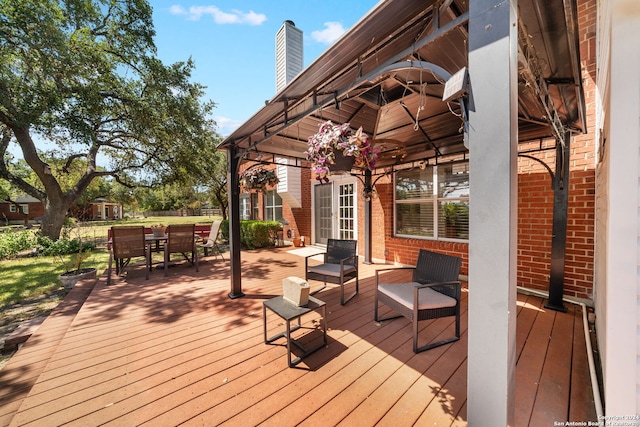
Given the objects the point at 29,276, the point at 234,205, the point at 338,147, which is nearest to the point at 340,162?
the point at 338,147

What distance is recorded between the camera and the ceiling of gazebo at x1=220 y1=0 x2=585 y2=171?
146 centimetres

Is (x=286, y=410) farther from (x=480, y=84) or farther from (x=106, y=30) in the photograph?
(x=106, y=30)

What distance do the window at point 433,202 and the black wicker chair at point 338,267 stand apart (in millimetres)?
2024

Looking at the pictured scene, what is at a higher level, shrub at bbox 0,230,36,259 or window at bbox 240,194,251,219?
window at bbox 240,194,251,219

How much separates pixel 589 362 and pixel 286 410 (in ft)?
8.63

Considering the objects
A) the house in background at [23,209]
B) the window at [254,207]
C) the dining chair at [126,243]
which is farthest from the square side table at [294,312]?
the house in background at [23,209]

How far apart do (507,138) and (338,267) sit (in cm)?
300

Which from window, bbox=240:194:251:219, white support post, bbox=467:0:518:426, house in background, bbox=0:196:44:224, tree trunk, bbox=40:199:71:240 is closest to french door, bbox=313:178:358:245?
window, bbox=240:194:251:219

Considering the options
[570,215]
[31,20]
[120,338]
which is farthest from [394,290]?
[31,20]

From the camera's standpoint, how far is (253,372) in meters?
2.10

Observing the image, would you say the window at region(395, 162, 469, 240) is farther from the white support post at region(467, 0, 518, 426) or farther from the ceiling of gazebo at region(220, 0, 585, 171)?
the white support post at region(467, 0, 518, 426)

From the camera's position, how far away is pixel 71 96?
6.51m

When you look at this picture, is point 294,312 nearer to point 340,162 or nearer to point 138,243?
point 340,162

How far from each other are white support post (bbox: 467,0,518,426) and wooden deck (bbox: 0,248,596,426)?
0.77m
